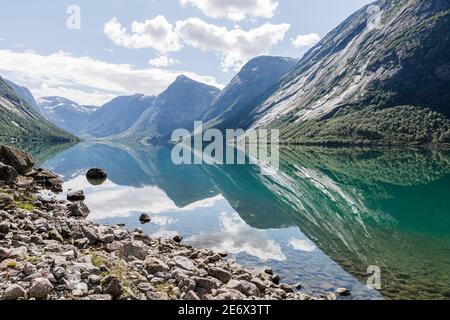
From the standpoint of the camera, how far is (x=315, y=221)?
44938 mm

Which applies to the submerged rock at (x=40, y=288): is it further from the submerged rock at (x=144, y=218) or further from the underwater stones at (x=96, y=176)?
the underwater stones at (x=96, y=176)

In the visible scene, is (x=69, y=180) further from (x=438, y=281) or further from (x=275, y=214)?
(x=438, y=281)

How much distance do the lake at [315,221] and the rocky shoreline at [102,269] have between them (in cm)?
406

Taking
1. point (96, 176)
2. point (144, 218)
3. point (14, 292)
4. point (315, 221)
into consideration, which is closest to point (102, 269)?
point (14, 292)

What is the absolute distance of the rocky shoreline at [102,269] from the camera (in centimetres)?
1598

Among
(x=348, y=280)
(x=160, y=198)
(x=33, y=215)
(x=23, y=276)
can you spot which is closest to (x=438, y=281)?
(x=348, y=280)

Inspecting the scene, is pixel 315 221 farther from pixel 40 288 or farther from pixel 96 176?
pixel 96 176

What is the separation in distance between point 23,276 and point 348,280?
19.2m

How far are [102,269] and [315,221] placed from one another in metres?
30.7

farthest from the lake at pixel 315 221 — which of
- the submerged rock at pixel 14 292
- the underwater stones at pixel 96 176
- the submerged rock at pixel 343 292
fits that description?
the submerged rock at pixel 14 292

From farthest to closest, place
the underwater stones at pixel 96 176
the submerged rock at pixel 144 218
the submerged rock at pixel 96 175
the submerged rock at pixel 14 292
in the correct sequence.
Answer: the submerged rock at pixel 96 175
the underwater stones at pixel 96 176
the submerged rock at pixel 144 218
the submerged rock at pixel 14 292

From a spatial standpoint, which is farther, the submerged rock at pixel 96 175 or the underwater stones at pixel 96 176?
the submerged rock at pixel 96 175

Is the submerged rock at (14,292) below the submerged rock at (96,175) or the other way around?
below

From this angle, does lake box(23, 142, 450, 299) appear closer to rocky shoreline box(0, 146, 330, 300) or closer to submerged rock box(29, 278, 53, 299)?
rocky shoreline box(0, 146, 330, 300)
